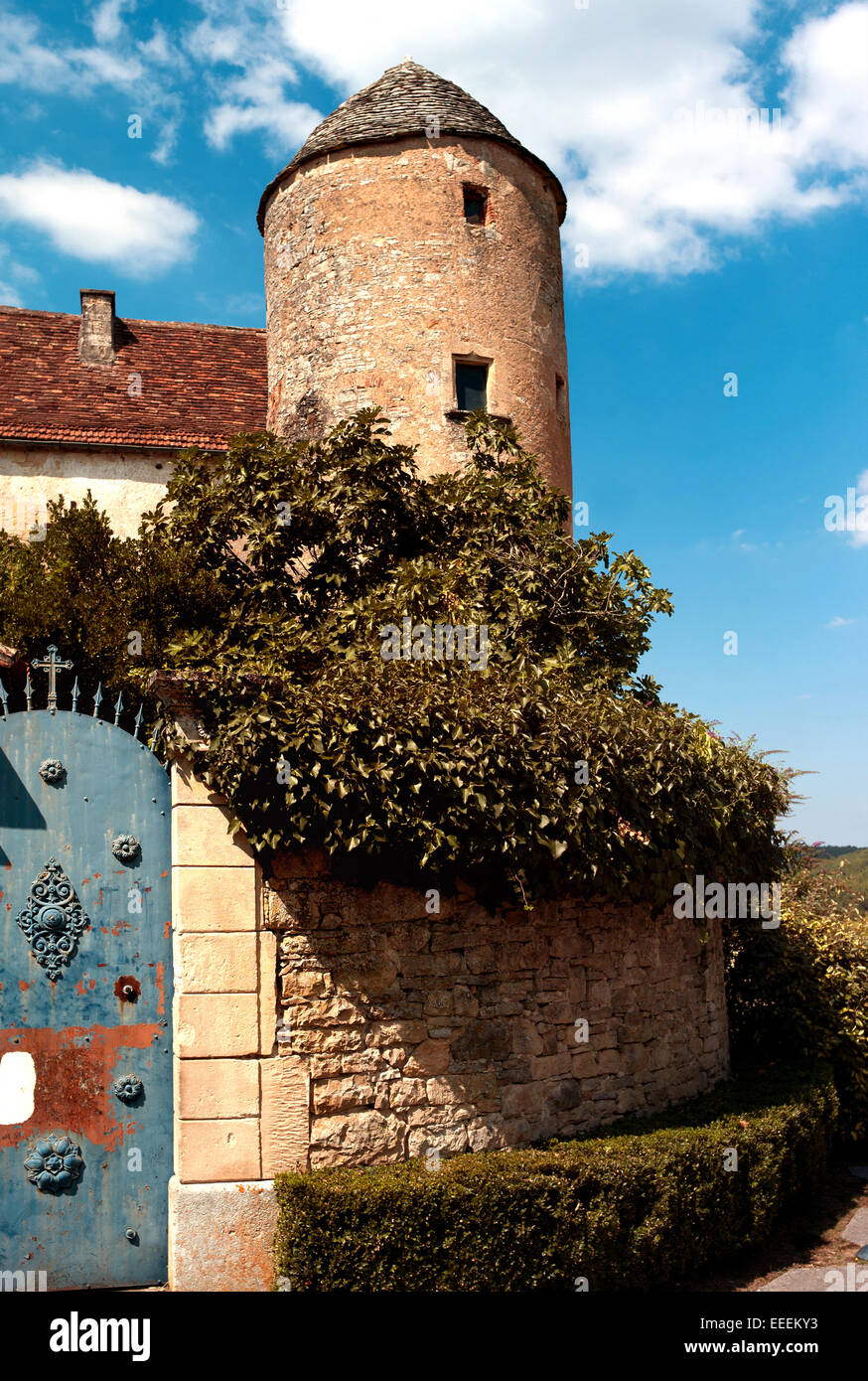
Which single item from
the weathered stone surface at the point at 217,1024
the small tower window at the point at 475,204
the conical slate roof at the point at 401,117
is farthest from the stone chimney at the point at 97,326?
the weathered stone surface at the point at 217,1024

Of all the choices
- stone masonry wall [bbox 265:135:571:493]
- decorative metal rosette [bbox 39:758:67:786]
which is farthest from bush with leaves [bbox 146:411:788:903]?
stone masonry wall [bbox 265:135:571:493]

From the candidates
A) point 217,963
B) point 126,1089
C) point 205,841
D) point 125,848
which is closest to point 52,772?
point 125,848

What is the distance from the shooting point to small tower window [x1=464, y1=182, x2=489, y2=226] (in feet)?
44.0

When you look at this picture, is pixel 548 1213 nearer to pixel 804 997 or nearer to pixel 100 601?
pixel 804 997

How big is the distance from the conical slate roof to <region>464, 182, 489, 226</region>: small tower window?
0.71 m

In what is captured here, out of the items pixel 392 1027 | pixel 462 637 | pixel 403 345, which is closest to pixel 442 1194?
pixel 392 1027

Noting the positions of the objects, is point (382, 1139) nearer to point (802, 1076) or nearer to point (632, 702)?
point (632, 702)

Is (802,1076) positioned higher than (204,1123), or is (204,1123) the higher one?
(204,1123)

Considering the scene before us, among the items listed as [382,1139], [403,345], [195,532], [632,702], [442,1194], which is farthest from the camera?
[403,345]

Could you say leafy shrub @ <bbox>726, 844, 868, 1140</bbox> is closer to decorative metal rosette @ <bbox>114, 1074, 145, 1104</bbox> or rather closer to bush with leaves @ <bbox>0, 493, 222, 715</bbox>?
bush with leaves @ <bbox>0, 493, 222, 715</bbox>

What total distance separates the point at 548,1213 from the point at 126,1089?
2.47 meters

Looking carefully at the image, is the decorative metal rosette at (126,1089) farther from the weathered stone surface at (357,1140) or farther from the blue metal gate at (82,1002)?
the weathered stone surface at (357,1140)

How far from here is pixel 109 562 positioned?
29.1 ft
